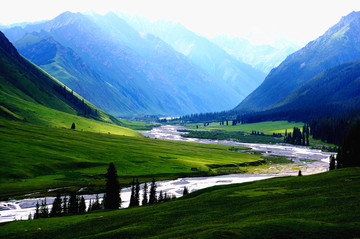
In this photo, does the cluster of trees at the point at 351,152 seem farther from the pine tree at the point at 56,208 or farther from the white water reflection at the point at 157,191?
the pine tree at the point at 56,208

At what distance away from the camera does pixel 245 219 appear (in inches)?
1718

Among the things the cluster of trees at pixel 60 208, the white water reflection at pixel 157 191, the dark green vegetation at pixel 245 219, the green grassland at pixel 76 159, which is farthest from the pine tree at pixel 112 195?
the green grassland at pixel 76 159

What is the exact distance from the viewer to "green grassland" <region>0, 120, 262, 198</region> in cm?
10775

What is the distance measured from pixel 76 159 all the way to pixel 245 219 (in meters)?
104

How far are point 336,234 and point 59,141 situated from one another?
144 metres

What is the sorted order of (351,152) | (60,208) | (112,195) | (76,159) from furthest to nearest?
(76,159)
(351,152)
(112,195)
(60,208)

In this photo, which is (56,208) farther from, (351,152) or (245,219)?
(351,152)

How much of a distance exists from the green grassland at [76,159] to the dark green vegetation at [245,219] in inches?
1986

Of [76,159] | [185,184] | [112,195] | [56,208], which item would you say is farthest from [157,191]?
[76,159]

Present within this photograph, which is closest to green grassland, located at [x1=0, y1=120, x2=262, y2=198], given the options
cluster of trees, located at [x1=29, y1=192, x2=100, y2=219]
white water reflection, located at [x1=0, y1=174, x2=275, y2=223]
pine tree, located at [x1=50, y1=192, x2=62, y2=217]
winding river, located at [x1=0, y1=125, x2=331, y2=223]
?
white water reflection, located at [x1=0, y1=174, x2=275, y2=223]

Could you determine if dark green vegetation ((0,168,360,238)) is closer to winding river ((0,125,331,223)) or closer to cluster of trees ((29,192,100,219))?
cluster of trees ((29,192,100,219))

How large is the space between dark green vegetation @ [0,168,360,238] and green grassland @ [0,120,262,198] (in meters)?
50.4

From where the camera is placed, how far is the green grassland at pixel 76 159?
4242 inches

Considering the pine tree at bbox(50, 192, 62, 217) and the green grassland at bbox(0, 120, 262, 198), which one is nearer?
the pine tree at bbox(50, 192, 62, 217)
